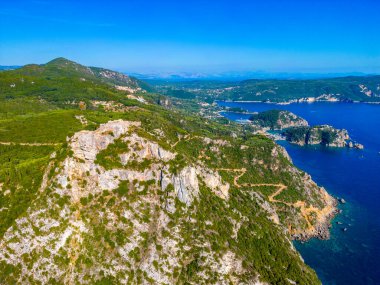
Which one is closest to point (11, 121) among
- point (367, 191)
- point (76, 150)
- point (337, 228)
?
point (76, 150)

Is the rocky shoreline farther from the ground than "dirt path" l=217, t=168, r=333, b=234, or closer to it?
closer to it

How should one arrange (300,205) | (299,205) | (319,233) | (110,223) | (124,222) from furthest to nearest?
(300,205)
(299,205)
(319,233)
(124,222)
(110,223)

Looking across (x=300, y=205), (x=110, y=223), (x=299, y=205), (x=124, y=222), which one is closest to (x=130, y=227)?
(x=124, y=222)

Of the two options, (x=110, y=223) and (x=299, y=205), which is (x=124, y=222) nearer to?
(x=110, y=223)

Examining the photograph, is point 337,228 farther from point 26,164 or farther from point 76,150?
point 26,164

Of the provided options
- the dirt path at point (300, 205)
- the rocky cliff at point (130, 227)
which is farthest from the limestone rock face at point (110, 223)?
the dirt path at point (300, 205)

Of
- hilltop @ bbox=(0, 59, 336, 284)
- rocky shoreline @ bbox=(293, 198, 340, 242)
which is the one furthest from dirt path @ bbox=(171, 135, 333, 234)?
hilltop @ bbox=(0, 59, 336, 284)

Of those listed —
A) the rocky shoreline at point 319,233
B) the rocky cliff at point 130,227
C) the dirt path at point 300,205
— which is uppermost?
the rocky cliff at point 130,227

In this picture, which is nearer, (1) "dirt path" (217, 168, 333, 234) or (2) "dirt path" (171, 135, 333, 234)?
(2) "dirt path" (171, 135, 333, 234)

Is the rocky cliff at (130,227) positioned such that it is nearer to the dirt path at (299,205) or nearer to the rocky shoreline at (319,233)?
the rocky shoreline at (319,233)

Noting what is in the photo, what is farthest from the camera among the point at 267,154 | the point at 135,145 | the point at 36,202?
the point at 267,154

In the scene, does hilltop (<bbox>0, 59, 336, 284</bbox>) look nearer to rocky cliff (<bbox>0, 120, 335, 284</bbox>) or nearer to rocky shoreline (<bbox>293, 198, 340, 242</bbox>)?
rocky cliff (<bbox>0, 120, 335, 284</bbox>)
